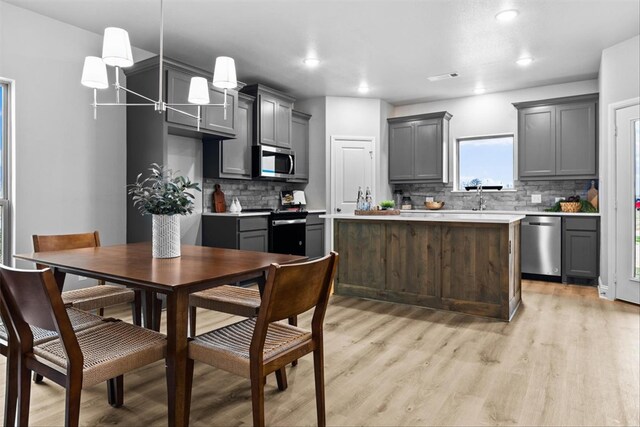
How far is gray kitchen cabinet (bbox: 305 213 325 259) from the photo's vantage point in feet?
19.0

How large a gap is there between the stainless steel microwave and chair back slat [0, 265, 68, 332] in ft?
12.8

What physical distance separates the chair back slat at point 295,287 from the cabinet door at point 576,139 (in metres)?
4.76

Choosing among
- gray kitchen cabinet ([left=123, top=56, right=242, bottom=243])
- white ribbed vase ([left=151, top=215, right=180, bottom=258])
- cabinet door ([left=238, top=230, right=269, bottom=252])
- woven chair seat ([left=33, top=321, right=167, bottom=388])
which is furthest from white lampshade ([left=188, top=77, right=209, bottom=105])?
cabinet door ([left=238, top=230, right=269, bottom=252])

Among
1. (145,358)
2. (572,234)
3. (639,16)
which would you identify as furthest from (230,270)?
(572,234)

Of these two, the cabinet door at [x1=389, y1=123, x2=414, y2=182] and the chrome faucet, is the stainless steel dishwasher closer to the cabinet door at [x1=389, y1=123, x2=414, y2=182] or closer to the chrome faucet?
the chrome faucet

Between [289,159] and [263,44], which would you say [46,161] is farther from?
[289,159]

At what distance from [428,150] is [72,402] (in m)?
5.75

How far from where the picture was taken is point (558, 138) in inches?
209

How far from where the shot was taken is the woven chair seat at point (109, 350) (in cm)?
149

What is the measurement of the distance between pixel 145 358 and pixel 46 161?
2751 millimetres

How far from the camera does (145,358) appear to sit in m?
1.62

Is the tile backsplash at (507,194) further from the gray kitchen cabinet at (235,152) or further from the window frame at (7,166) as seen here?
the window frame at (7,166)

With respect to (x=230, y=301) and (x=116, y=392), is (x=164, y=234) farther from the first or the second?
(x=116, y=392)

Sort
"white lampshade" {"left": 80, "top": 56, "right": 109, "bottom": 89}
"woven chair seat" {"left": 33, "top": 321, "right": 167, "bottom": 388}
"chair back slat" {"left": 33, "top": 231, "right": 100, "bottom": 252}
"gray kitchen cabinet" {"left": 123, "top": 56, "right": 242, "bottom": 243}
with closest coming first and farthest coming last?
"woven chair seat" {"left": 33, "top": 321, "right": 167, "bottom": 388}
"white lampshade" {"left": 80, "top": 56, "right": 109, "bottom": 89}
"chair back slat" {"left": 33, "top": 231, "right": 100, "bottom": 252}
"gray kitchen cabinet" {"left": 123, "top": 56, "right": 242, "bottom": 243}
